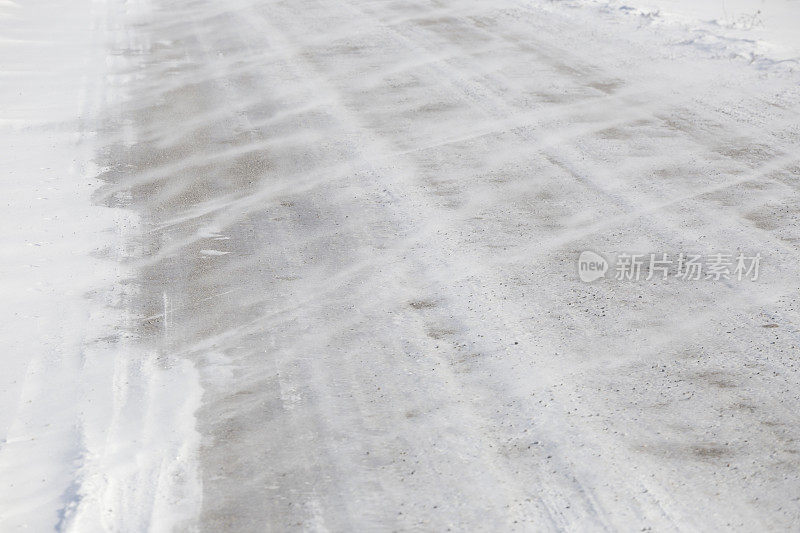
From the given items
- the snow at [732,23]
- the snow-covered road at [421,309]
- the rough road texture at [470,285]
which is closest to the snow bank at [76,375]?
the snow-covered road at [421,309]

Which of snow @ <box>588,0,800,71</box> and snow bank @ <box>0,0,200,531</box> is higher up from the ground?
snow @ <box>588,0,800,71</box>

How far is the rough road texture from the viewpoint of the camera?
14.7ft

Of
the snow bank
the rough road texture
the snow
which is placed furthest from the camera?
the snow

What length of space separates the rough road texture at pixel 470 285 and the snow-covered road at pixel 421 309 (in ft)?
0.07

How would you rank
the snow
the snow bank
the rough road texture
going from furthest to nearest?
the snow
the rough road texture
the snow bank

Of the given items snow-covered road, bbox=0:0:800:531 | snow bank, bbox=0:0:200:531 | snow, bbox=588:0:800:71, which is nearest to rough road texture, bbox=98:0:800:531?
snow-covered road, bbox=0:0:800:531

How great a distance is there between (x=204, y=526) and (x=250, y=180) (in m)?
4.63

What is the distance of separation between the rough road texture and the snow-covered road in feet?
0.07

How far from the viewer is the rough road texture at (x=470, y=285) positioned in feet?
14.7

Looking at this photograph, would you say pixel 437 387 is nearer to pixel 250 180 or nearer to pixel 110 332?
pixel 110 332

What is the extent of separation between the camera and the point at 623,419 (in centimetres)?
494

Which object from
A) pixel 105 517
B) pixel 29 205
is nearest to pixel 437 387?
pixel 105 517

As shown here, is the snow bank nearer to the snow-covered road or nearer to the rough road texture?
the snow-covered road

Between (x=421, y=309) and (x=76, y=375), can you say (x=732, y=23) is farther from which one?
(x=76, y=375)
